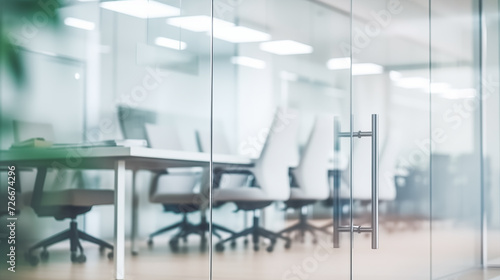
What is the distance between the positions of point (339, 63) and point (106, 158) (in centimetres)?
163

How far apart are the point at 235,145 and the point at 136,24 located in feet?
4.52

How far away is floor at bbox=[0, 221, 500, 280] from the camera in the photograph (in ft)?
9.82

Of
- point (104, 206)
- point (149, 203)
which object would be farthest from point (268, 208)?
point (104, 206)

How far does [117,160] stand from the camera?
10.5 feet

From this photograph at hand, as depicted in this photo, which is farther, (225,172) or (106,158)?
(225,172)

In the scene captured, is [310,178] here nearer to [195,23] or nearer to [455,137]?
[455,137]

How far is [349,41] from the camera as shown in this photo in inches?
145

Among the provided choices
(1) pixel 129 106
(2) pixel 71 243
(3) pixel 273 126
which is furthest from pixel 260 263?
(2) pixel 71 243

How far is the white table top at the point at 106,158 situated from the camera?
104 inches

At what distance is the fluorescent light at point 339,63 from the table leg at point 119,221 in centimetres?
110

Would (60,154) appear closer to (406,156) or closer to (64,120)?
(64,120)

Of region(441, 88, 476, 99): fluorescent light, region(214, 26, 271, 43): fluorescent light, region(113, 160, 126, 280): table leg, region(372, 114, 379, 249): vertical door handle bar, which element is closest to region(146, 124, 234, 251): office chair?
region(113, 160, 126, 280): table leg

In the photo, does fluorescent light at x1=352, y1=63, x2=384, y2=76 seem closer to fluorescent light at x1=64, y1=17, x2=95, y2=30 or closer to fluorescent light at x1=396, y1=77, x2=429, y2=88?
fluorescent light at x1=396, y1=77, x2=429, y2=88

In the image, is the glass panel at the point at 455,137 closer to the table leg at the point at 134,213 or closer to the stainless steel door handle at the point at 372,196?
the stainless steel door handle at the point at 372,196
